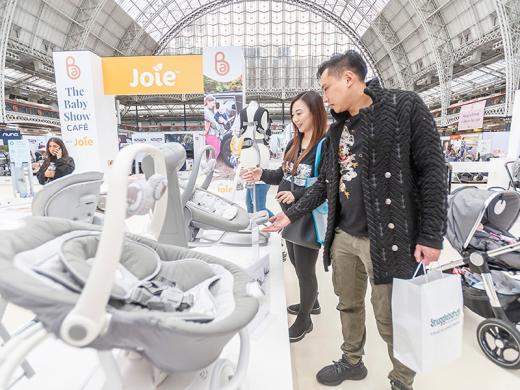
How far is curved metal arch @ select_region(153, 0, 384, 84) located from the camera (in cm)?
2055

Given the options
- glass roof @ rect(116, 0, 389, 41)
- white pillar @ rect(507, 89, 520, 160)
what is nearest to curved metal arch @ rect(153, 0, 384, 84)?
glass roof @ rect(116, 0, 389, 41)

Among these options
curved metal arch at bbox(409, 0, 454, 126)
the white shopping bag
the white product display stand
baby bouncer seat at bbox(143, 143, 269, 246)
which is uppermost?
curved metal arch at bbox(409, 0, 454, 126)

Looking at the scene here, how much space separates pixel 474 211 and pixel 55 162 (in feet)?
15.4

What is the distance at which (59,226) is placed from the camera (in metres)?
0.90

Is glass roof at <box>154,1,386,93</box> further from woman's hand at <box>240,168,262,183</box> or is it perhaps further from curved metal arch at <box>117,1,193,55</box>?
woman's hand at <box>240,168,262,183</box>

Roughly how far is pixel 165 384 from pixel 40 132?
2280 cm

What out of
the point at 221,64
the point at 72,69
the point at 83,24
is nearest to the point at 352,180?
the point at 221,64

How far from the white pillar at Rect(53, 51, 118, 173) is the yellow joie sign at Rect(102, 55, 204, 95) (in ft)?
1.00

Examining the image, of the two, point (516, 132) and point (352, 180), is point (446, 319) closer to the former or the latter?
point (352, 180)

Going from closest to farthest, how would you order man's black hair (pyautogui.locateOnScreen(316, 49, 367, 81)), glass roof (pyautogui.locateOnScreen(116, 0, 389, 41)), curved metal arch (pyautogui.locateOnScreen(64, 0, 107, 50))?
man's black hair (pyautogui.locateOnScreen(316, 49, 367, 81)) < curved metal arch (pyautogui.locateOnScreen(64, 0, 107, 50)) < glass roof (pyautogui.locateOnScreen(116, 0, 389, 41))

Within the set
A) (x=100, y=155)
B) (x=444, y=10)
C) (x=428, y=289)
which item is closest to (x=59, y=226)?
(x=428, y=289)

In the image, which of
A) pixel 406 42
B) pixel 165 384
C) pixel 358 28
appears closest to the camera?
pixel 165 384

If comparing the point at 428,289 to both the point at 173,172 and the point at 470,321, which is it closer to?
the point at 173,172

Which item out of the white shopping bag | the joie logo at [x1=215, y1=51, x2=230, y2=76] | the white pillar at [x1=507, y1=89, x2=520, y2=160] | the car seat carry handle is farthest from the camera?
the joie logo at [x1=215, y1=51, x2=230, y2=76]
